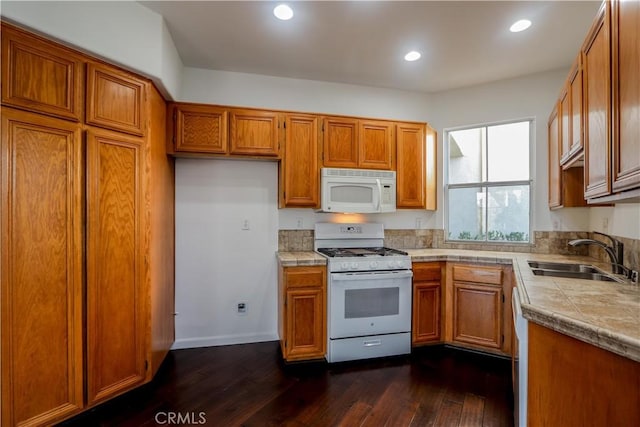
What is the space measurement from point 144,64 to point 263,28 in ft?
3.01

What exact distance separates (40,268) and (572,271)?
11.8ft

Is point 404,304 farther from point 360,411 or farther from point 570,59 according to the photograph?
point 570,59

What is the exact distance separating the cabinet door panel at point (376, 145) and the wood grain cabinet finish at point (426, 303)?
3.59 ft

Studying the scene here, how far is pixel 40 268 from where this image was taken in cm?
176

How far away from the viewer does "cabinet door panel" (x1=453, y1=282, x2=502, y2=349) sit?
2729mm

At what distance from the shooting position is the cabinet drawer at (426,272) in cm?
292

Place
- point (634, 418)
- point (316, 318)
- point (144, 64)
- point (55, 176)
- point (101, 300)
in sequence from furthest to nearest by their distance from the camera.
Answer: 1. point (316, 318)
2. point (144, 64)
3. point (101, 300)
4. point (55, 176)
5. point (634, 418)

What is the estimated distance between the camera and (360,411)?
2.04m

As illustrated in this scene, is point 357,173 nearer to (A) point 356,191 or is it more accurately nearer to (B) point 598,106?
(A) point 356,191

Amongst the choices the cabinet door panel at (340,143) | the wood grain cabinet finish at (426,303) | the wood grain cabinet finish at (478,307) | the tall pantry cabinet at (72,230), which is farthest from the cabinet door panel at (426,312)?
the tall pantry cabinet at (72,230)

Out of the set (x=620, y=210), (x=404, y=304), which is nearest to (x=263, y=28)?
(x=404, y=304)

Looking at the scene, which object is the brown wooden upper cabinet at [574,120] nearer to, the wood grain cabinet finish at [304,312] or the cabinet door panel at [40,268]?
the wood grain cabinet finish at [304,312]

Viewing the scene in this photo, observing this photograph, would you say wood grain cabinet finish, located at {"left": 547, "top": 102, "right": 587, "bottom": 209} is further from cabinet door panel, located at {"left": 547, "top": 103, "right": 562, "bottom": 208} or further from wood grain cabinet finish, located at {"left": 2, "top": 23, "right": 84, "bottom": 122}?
wood grain cabinet finish, located at {"left": 2, "top": 23, "right": 84, "bottom": 122}

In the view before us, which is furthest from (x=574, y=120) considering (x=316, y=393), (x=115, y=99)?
(x=115, y=99)
